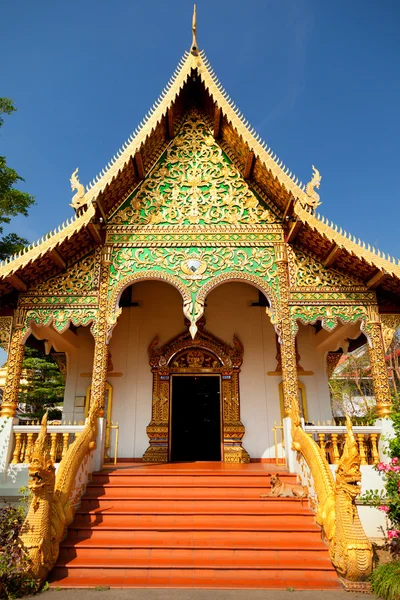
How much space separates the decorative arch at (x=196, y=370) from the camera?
23.8ft

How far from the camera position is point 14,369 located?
5.79 m

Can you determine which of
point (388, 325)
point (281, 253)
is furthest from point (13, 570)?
point (388, 325)

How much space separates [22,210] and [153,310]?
4.69 m

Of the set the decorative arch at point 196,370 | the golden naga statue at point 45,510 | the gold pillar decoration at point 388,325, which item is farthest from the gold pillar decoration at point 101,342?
the gold pillar decoration at point 388,325

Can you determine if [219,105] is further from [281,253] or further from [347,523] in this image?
[347,523]

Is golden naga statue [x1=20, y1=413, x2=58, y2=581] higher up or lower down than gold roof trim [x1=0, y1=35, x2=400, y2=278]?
lower down

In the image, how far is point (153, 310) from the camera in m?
8.02

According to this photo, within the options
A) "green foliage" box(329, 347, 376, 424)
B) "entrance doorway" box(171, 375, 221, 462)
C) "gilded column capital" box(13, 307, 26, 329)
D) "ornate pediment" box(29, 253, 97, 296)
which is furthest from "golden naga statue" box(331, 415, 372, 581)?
"green foliage" box(329, 347, 376, 424)

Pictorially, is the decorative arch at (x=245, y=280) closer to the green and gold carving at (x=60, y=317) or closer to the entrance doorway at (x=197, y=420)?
the green and gold carving at (x=60, y=317)

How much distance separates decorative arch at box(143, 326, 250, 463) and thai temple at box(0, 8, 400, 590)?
0.03 meters

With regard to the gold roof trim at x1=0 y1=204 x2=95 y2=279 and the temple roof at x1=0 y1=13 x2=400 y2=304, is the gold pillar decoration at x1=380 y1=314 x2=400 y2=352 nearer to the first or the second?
the temple roof at x1=0 y1=13 x2=400 y2=304

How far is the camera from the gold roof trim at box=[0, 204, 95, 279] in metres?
5.52

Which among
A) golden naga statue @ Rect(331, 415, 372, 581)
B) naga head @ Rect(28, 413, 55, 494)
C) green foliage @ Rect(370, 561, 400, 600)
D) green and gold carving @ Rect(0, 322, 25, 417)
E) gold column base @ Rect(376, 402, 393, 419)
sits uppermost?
green and gold carving @ Rect(0, 322, 25, 417)

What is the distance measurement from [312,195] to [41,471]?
485cm
